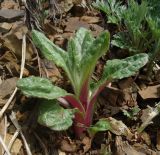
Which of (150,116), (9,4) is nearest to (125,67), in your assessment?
(150,116)

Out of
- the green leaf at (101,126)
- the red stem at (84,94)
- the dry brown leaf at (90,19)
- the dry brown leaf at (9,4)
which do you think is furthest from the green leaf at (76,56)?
the dry brown leaf at (9,4)

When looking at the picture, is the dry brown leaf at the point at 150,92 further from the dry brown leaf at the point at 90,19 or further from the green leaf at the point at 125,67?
the dry brown leaf at the point at 90,19

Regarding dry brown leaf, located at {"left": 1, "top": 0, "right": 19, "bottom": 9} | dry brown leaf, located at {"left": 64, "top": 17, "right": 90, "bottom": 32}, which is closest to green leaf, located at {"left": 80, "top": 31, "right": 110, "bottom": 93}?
dry brown leaf, located at {"left": 64, "top": 17, "right": 90, "bottom": 32}

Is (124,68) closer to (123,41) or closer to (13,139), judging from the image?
(123,41)

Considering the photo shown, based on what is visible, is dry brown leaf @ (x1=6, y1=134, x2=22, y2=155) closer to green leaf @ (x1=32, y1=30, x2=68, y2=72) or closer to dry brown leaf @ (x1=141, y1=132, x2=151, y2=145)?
green leaf @ (x1=32, y1=30, x2=68, y2=72)

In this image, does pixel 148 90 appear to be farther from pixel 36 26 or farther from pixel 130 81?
pixel 36 26

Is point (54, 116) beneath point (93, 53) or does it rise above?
beneath

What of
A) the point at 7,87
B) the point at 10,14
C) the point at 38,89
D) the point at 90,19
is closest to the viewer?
the point at 38,89
